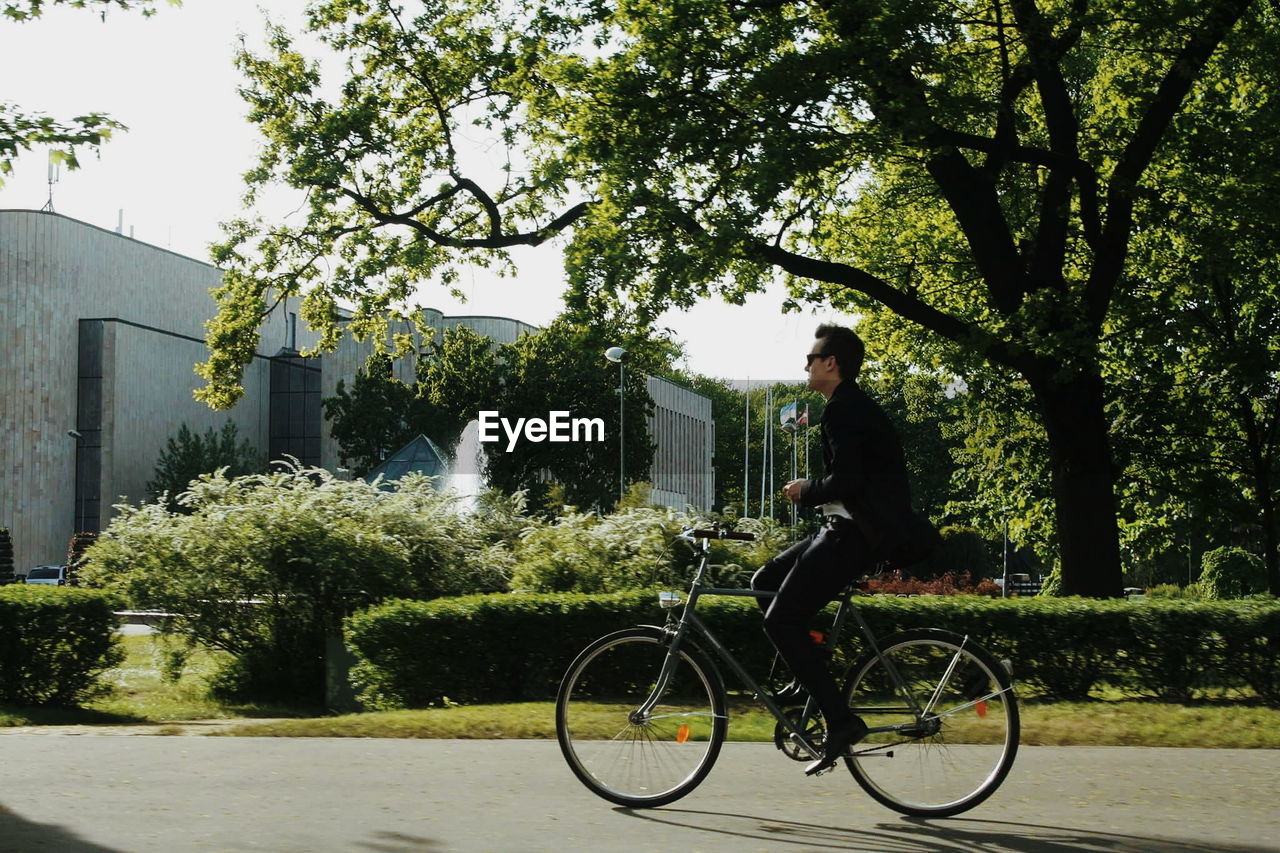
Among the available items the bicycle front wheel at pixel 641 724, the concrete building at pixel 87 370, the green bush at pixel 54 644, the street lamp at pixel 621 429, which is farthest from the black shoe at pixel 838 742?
the concrete building at pixel 87 370

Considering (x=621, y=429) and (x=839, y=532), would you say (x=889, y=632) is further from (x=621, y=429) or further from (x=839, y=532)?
(x=621, y=429)

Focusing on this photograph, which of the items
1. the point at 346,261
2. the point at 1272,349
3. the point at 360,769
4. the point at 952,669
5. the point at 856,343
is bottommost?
the point at 360,769

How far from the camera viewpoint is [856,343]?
613 cm

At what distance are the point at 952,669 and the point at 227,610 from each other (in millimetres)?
10676

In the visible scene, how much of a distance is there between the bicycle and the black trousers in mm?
109

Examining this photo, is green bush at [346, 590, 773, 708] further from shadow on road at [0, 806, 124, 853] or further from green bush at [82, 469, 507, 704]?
shadow on road at [0, 806, 124, 853]

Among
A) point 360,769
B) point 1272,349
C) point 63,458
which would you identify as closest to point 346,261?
point 1272,349

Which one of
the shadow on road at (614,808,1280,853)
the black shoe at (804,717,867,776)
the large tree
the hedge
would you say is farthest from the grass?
the large tree

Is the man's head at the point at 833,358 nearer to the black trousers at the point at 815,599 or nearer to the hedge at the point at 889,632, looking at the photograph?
the black trousers at the point at 815,599

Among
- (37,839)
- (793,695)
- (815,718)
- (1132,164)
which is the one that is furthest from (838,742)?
(1132,164)

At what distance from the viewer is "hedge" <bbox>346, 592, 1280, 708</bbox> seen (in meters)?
10.8

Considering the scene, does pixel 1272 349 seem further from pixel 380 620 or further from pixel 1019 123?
pixel 380 620

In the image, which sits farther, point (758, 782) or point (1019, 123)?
point (1019, 123)

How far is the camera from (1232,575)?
124ft
